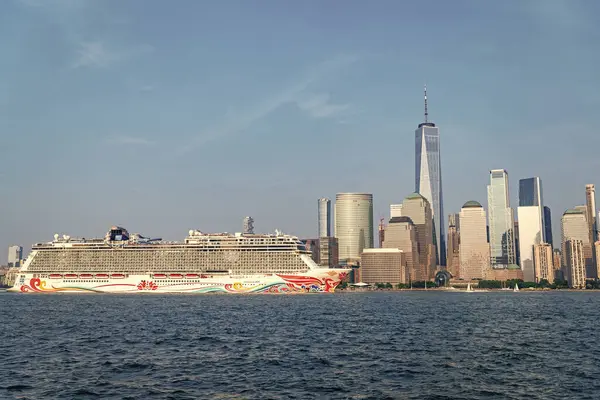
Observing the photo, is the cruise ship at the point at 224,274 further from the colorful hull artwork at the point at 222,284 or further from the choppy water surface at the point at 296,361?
the choppy water surface at the point at 296,361

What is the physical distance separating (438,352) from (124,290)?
6403 inches

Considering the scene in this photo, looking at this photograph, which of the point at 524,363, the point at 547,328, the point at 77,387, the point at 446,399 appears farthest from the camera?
the point at 547,328

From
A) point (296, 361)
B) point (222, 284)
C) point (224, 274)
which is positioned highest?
point (224, 274)

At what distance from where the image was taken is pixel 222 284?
187375 mm

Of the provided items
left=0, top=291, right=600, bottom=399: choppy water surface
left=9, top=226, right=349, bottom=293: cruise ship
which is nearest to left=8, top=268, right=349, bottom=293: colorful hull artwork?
left=9, top=226, right=349, bottom=293: cruise ship

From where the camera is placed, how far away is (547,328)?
239 ft

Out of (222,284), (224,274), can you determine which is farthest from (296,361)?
(224,274)

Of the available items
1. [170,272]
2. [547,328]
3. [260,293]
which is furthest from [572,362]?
[170,272]

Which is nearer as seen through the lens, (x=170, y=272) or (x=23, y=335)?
(x=23, y=335)

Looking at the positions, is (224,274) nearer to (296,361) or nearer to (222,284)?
(222,284)

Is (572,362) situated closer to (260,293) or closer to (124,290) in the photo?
(260,293)

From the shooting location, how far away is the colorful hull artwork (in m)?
186

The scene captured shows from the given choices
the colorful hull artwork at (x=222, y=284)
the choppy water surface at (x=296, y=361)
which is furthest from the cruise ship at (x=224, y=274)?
the choppy water surface at (x=296, y=361)

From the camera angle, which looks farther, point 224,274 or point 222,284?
point 224,274
